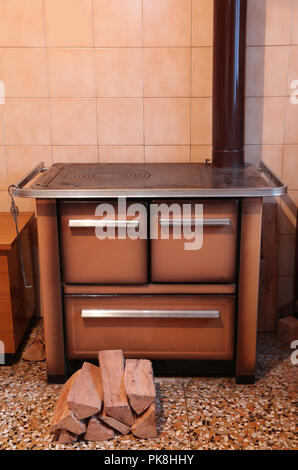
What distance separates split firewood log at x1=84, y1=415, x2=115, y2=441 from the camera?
6.69 feet

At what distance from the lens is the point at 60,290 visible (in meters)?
2.29

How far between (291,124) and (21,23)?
1402 millimetres

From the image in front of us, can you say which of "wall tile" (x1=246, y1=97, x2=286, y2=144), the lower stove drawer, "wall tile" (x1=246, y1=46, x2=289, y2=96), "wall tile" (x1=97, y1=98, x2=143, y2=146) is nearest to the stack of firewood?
the lower stove drawer

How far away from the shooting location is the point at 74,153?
277cm

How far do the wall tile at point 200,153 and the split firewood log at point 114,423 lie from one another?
134 cm

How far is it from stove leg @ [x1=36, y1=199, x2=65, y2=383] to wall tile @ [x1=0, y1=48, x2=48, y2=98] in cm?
78

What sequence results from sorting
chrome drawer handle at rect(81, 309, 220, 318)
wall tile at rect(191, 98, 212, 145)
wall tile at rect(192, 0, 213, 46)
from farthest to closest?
wall tile at rect(191, 98, 212, 145) < wall tile at rect(192, 0, 213, 46) < chrome drawer handle at rect(81, 309, 220, 318)

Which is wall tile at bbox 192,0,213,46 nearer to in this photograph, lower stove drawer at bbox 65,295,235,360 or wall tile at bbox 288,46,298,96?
wall tile at bbox 288,46,298,96

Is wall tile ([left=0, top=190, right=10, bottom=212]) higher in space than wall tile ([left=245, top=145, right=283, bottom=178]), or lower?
lower

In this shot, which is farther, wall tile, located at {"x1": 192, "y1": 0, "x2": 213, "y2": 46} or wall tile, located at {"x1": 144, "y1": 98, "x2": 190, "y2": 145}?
wall tile, located at {"x1": 144, "y1": 98, "x2": 190, "y2": 145}

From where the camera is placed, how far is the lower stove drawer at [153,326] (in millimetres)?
2305

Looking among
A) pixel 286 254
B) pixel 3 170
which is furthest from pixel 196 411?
pixel 3 170

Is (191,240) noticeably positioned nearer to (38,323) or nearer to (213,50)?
(213,50)

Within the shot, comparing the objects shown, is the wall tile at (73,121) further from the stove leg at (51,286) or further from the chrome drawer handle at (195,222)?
the chrome drawer handle at (195,222)
